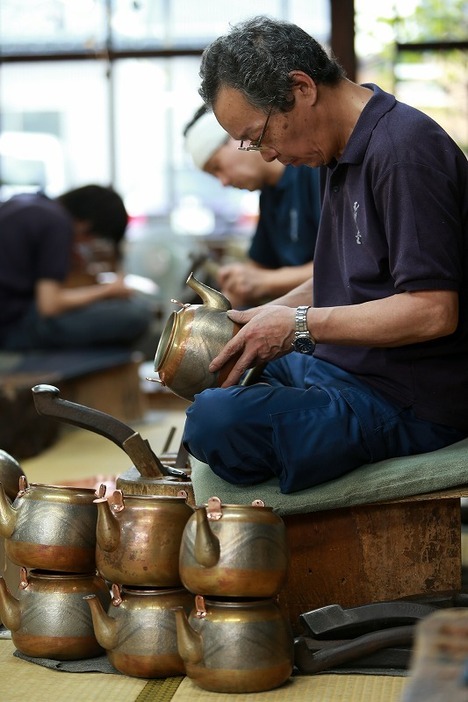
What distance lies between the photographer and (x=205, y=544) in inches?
80.8

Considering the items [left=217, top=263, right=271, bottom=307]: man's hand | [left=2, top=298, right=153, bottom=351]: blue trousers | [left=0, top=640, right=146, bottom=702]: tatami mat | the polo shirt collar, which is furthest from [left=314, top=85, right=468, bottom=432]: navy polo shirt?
[left=2, top=298, right=153, bottom=351]: blue trousers

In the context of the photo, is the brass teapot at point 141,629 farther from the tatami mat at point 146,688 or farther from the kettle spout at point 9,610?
the kettle spout at point 9,610

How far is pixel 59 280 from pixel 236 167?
8.08 feet

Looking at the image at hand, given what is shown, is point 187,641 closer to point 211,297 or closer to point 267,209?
point 211,297

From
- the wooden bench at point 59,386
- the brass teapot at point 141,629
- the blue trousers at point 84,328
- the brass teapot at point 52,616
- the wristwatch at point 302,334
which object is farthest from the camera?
the blue trousers at point 84,328

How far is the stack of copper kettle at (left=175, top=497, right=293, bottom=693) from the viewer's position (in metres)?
2.06

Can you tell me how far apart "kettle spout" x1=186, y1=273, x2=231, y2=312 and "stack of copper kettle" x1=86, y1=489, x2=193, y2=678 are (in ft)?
1.81

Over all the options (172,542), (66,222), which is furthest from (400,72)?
(172,542)

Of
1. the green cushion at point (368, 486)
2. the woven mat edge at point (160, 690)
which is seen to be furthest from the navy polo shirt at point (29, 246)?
the woven mat edge at point (160, 690)

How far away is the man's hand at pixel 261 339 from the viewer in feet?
7.94

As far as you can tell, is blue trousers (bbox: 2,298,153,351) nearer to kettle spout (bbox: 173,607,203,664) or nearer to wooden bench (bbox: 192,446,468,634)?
wooden bench (bbox: 192,446,468,634)

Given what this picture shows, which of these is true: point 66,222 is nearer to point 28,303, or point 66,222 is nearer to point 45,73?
point 28,303

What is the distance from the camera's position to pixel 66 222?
6.04 m

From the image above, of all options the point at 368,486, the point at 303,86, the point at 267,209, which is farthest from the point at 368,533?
the point at 267,209
